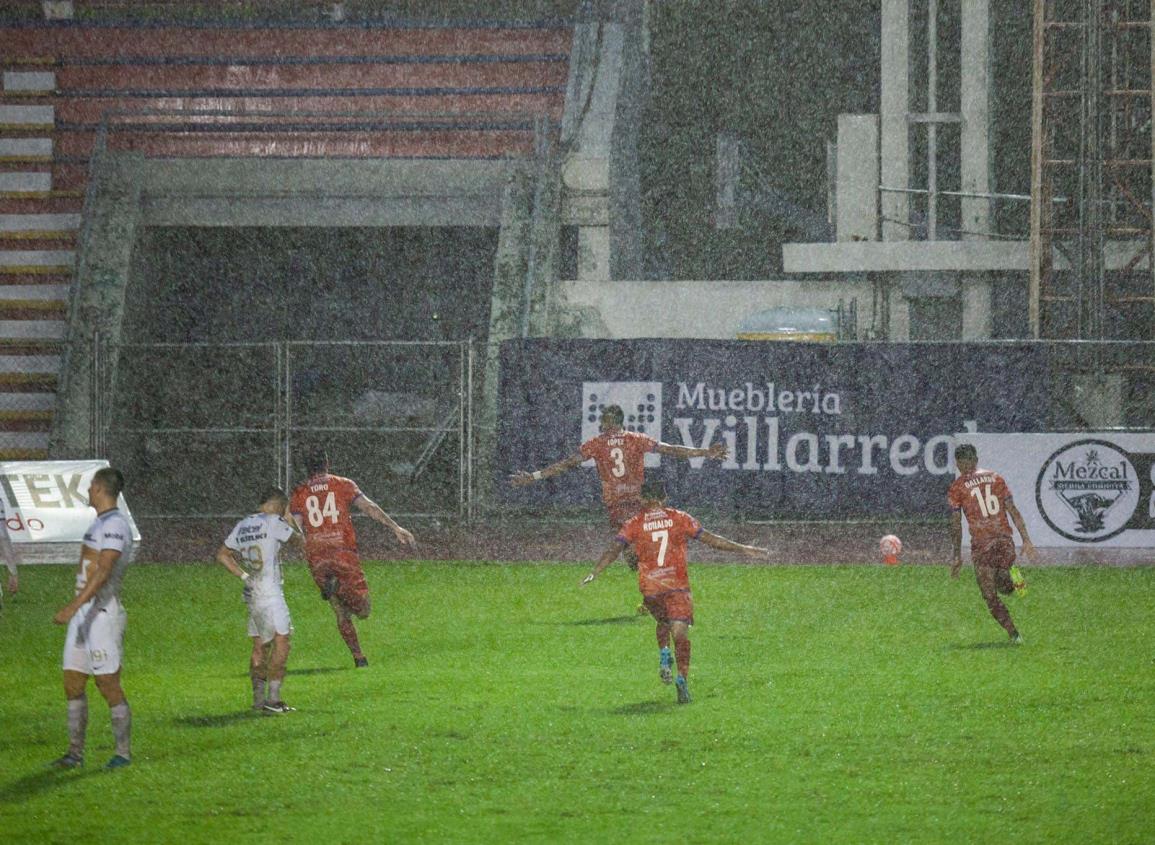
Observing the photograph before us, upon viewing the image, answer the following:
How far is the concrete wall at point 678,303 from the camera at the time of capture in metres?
33.7

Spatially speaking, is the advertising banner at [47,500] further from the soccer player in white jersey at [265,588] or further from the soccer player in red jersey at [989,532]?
the soccer player in red jersey at [989,532]

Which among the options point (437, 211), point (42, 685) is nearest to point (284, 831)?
point (42, 685)

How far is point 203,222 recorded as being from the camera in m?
34.9

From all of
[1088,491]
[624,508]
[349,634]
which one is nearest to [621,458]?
[624,508]

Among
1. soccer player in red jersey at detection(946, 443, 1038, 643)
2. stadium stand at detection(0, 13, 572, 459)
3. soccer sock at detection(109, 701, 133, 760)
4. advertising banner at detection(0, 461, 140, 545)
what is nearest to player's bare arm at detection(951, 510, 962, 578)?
soccer player in red jersey at detection(946, 443, 1038, 643)

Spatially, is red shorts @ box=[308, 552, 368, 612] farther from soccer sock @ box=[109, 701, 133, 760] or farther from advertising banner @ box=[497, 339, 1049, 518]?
advertising banner @ box=[497, 339, 1049, 518]

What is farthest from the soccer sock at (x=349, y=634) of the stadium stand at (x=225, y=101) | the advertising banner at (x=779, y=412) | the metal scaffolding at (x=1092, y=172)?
the stadium stand at (x=225, y=101)

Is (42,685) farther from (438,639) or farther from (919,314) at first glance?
(919,314)

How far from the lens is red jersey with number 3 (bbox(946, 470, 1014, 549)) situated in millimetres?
16688

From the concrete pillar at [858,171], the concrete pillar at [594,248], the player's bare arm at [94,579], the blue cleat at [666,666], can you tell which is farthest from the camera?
the concrete pillar at [858,171]

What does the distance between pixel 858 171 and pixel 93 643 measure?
27978mm

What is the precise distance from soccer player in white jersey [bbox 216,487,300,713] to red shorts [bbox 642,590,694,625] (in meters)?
2.84

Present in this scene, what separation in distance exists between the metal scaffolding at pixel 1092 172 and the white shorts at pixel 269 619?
67.5 ft

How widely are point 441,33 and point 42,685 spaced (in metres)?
27.8
